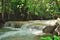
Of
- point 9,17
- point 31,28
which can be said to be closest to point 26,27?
point 31,28

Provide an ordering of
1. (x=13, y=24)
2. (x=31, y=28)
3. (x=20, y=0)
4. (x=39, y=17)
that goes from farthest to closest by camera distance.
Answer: (x=39, y=17) < (x=20, y=0) < (x=13, y=24) < (x=31, y=28)

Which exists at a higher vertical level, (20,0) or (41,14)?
(20,0)

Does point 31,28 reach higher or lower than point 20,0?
lower

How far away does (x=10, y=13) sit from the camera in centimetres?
1600

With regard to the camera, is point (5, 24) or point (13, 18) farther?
point (13, 18)

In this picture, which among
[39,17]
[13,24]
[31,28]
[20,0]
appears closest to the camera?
[31,28]

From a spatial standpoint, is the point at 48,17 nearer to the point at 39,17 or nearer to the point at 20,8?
the point at 39,17

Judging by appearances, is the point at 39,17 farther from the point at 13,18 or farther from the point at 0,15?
the point at 0,15

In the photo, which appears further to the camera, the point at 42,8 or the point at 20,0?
the point at 42,8

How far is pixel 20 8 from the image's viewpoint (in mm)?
16016

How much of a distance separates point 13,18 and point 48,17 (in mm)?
3240

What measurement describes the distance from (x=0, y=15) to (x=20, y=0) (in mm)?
2181

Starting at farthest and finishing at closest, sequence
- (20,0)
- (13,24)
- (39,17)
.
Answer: (39,17)
(20,0)
(13,24)

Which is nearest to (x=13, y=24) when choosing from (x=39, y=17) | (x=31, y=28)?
(x=31, y=28)
